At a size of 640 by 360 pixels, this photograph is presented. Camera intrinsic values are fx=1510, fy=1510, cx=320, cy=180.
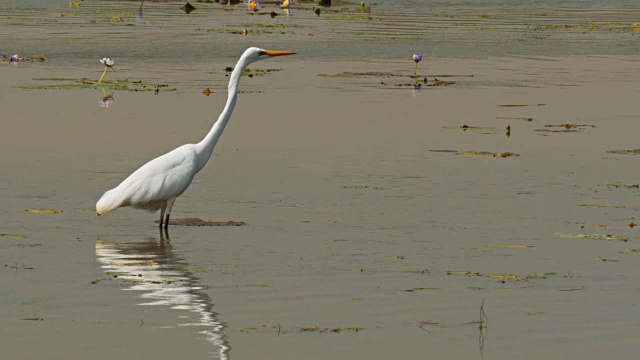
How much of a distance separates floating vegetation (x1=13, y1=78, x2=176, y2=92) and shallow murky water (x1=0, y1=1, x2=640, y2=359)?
0.16 meters

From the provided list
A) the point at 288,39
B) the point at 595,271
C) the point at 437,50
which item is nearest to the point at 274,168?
the point at 595,271

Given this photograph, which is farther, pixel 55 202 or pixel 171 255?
pixel 55 202

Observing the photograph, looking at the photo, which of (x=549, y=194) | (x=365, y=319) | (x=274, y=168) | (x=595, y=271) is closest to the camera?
(x=365, y=319)

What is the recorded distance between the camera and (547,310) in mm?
9242

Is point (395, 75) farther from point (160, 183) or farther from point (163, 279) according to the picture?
point (163, 279)

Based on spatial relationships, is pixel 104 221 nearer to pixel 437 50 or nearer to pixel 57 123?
pixel 57 123

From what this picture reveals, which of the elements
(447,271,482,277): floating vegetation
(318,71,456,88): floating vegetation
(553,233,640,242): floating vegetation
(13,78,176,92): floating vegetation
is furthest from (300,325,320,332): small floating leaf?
(318,71,456,88): floating vegetation

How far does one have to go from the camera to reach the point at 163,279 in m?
10.2

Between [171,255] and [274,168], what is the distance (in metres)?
4.37

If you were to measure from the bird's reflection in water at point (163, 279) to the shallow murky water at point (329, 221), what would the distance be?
0.08 ft

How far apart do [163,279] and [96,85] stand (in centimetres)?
1296

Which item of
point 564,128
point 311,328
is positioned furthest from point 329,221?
point 564,128

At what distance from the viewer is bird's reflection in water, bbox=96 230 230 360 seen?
878 centimetres

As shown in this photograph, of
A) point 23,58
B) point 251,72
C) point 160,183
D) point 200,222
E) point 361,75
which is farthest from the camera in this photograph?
point 23,58
